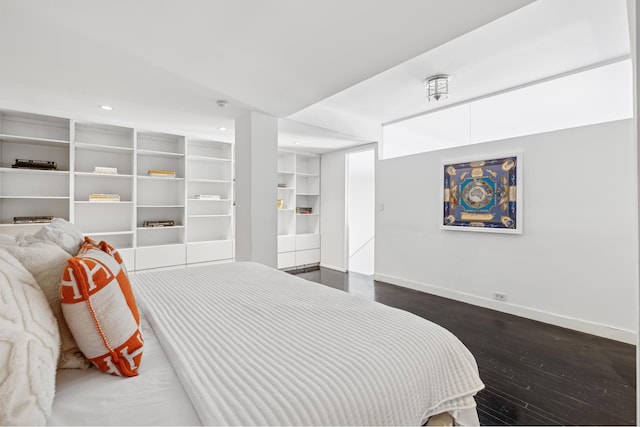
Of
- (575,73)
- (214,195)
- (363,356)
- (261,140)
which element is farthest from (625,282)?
(214,195)

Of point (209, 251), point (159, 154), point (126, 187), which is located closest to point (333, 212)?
point (209, 251)

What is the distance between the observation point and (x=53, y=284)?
923 millimetres

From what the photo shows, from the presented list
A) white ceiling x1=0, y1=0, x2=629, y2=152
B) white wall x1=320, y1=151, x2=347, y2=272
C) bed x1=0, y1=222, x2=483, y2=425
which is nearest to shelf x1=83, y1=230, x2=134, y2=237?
white ceiling x1=0, y1=0, x2=629, y2=152

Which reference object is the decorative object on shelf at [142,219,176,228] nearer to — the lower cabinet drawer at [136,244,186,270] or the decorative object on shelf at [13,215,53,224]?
the lower cabinet drawer at [136,244,186,270]

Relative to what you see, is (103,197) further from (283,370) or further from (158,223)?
(283,370)

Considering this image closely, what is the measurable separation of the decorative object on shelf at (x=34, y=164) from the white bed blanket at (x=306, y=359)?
10.6 feet

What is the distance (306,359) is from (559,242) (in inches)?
129

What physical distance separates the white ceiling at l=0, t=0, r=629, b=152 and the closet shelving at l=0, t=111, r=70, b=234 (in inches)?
17.2

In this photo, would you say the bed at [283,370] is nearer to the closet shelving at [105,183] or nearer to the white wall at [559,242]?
the white wall at [559,242]

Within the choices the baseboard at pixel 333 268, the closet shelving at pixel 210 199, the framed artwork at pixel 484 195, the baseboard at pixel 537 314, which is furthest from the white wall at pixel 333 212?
the framed artwork at pixel 484 195

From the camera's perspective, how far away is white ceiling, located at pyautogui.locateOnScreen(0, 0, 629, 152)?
1.72 m

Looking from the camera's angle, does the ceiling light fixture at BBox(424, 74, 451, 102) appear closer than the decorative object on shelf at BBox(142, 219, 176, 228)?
Yes

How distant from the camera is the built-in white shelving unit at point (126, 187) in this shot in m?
3.63

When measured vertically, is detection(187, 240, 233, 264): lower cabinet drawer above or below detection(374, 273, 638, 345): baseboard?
above
